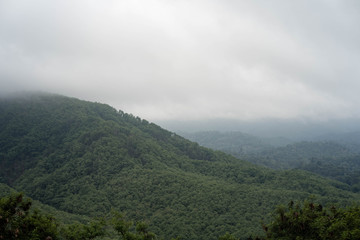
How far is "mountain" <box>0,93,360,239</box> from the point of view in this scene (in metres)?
77.7

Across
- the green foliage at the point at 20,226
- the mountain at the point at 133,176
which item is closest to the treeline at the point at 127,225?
the green foliage at the point at 20,226

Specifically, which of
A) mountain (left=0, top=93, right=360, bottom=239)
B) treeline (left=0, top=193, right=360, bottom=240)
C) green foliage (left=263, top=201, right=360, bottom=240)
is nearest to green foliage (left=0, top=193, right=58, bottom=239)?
treeline (left=0, top=193, right=360, bottom=240)

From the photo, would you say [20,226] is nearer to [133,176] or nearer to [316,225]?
[316,225]

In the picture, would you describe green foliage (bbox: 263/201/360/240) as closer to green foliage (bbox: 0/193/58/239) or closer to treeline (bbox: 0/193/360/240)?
treeline (bbox: 0/193/360/240)

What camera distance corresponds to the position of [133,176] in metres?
99.1

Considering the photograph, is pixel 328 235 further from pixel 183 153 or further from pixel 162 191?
pixel 183 153

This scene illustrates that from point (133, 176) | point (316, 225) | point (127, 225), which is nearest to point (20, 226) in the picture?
point (127, 225)

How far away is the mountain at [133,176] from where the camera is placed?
255 feet

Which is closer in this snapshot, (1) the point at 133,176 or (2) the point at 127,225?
(2) the point at 127,225

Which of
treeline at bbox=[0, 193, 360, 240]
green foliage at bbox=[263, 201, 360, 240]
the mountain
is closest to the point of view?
treeline at bbox=[0, 193, 360, 240]

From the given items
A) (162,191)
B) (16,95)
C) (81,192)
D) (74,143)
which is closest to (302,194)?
(162,191)

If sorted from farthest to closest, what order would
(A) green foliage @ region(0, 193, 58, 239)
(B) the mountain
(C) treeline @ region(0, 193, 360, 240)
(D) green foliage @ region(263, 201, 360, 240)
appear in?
1. (B) the mountain
2. (D) green foliage @ region(263, 201, 360, 240)
3. (C) treeline @ region(0, 193, 360, 240)
4. (A) green foliage @ region(0, 193, 58, 239)

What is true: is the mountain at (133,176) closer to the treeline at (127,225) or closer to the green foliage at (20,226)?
the treeline at (127,225)

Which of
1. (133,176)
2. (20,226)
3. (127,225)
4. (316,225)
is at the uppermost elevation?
(316,225)
